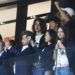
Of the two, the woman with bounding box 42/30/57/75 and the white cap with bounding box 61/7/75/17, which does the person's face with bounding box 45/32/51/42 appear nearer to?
the woman with bounding box 42/30/57/75

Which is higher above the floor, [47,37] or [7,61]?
[47,37]

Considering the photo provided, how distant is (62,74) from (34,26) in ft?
0.88

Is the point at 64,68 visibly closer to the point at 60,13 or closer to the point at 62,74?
the point at 62,74

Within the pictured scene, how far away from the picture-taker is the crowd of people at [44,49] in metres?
1.16

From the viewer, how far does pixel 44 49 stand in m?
1.18

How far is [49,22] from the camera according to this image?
1.20m

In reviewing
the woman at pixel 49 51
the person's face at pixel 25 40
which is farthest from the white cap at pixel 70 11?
the person's face at pixel 25 40

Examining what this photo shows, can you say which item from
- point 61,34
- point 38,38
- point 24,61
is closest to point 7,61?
point 24,61

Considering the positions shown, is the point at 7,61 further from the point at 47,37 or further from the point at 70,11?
the point at 70,11

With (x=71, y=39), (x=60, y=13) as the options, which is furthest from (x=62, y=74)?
(x=60, y=13)

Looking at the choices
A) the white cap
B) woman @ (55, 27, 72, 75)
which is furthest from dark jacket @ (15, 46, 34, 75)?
the white cap

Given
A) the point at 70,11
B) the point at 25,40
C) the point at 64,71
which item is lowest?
the point at 64,71

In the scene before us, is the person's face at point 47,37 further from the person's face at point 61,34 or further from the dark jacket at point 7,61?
the dark jacket at point 7,61

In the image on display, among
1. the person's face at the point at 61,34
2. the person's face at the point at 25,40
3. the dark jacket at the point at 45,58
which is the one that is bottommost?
the dark jacket at the point at 45,58
